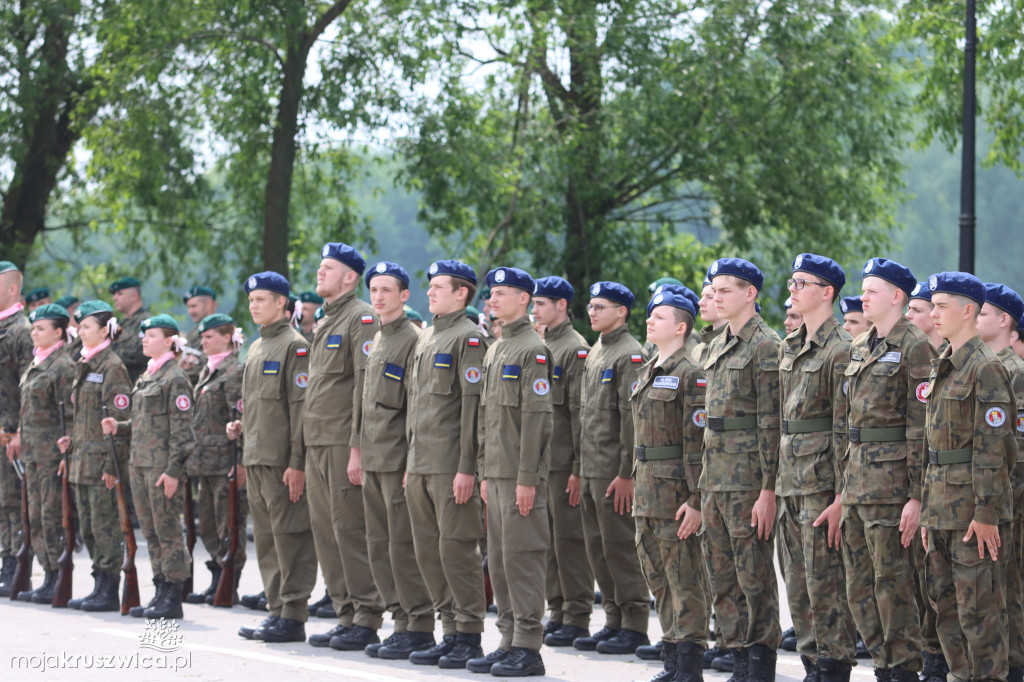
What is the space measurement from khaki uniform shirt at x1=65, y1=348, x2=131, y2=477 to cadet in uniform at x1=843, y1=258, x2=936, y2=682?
238 inches

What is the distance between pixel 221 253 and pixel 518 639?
1382cm

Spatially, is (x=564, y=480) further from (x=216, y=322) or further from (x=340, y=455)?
(x=216, y=322)

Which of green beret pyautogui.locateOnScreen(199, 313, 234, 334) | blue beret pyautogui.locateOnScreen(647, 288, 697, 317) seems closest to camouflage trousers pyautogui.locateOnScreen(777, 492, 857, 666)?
blue beret pyautogui.locateOnScreen(647, 288, 697, 317)

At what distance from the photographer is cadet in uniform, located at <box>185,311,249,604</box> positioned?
11031 millimetres

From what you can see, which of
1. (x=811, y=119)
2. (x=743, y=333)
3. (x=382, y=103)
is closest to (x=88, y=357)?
(x=743, y=333)

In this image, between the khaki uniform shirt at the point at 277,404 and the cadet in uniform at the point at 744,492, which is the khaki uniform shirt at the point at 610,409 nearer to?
the cadet in uniform at the point at 744,492

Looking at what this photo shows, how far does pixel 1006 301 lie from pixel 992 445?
164cm

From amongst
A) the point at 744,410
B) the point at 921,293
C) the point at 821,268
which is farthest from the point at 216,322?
the point at 921,293

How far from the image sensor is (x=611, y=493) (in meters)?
9.03

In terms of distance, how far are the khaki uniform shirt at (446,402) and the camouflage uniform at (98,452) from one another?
3.19 meters

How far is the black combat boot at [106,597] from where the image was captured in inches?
407

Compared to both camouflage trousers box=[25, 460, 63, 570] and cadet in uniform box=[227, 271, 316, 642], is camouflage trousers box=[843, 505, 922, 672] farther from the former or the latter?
camouflage trousers box=[25, 460, 63, 570]

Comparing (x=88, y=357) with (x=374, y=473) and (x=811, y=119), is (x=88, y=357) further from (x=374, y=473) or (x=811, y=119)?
(x=811, y=119)

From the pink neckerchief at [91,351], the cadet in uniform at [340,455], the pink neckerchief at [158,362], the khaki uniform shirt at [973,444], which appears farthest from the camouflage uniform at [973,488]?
the pink neckerchief at [91,351]
